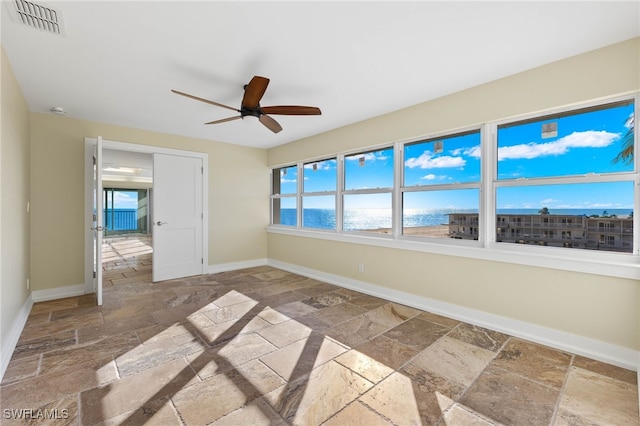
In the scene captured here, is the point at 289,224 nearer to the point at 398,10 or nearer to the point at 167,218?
the point at 167,218

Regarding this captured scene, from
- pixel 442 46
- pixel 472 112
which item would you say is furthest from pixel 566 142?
pixel 442 46

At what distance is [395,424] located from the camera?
1.66 meters

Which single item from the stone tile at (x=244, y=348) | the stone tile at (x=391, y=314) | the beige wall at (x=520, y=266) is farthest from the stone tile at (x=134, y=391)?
the beige wall at (x=520, y=266)

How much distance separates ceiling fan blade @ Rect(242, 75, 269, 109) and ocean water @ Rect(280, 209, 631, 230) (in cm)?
233

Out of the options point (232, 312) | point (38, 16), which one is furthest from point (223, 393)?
point (38, 16)

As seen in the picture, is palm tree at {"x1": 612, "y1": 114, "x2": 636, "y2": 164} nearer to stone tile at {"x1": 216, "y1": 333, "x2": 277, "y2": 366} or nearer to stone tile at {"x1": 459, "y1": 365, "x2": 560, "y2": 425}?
stone tile at {"x1": 459, "y1": 365, "x2": 560, "y2": 425}

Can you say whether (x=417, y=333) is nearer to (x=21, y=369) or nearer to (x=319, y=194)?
(x=319, y=194)

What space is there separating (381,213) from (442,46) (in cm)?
235

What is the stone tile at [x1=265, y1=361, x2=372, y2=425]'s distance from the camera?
1.73 meters

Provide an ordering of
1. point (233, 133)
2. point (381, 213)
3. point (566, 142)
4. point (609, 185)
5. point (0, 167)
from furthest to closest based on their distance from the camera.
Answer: point (233, 133), point (381, 213), point (566, 142), point (609, 185), point (0, 167)

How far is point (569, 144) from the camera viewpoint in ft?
8.44

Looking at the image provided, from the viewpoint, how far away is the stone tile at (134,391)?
175 centimetres

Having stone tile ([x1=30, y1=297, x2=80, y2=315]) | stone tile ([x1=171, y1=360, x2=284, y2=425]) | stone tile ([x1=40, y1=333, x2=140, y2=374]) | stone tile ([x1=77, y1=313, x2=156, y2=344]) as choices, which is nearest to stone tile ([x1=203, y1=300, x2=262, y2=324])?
stone tile ([x1=77, y1=313, x2=156, y2=344])

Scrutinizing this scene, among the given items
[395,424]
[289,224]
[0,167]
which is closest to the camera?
[395,424]
